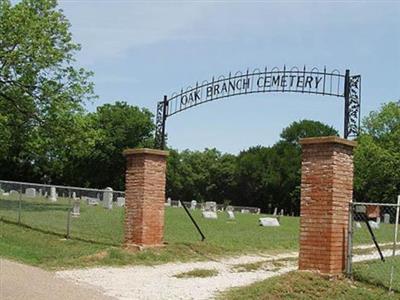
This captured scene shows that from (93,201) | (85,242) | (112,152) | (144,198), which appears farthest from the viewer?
(112,152)

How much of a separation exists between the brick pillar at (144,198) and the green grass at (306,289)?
496cm

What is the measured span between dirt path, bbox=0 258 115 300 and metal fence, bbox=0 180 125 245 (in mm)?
4981

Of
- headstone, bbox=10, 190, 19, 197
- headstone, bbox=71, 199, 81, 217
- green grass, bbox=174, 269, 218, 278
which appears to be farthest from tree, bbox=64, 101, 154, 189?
green grass, bbox=174, 269, 218, 278

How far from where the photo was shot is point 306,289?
9.41 metres

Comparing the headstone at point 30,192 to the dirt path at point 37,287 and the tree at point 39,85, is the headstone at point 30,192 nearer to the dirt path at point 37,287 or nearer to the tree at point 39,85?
the tree at point 39,85

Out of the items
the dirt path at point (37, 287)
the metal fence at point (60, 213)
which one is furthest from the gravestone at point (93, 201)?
the dirt path at point (37, 287)

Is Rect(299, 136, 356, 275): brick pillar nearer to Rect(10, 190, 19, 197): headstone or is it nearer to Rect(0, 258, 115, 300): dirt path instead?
Rect(0, 258, 115, 300): dirt path

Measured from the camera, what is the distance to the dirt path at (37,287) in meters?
8.74

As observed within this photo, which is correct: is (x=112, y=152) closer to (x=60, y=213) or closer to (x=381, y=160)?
(x=381, y=160)

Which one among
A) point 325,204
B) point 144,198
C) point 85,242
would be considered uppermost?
point 325,204

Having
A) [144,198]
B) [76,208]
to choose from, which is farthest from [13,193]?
[144,198]

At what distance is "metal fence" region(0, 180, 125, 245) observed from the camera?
57.0ft

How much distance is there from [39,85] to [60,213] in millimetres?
6877

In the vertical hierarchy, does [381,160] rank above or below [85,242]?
above
